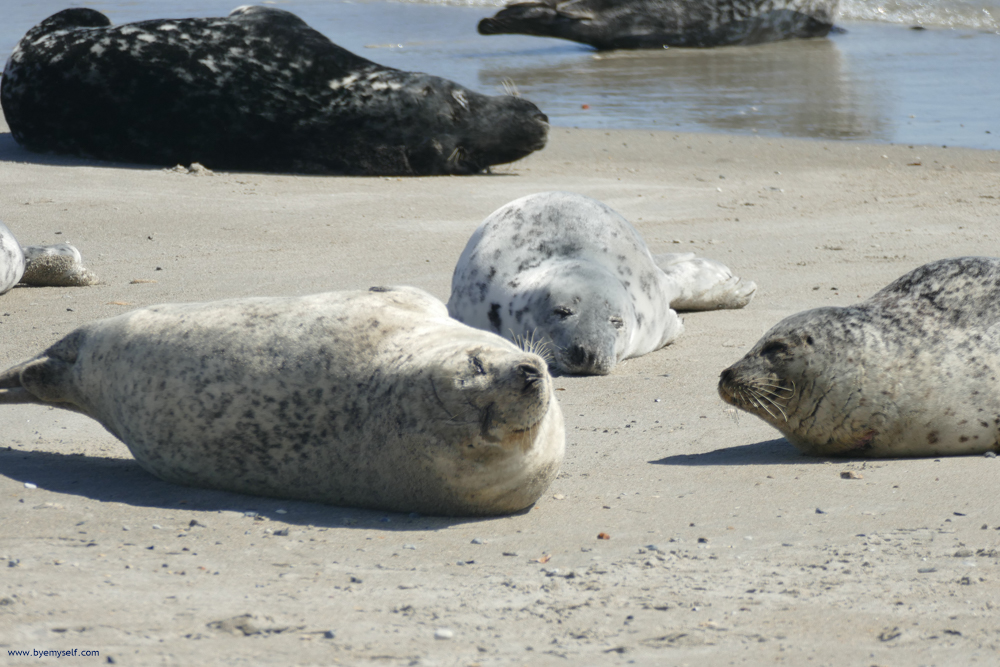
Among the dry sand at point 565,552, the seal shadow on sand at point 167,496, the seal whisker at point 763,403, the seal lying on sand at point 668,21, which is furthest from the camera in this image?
the seal lying on sand at point 668,21

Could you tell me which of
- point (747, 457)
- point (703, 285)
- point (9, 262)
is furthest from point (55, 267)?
point (747, 457)

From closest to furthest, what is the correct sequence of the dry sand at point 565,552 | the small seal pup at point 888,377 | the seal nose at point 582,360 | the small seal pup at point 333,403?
the dry sand at point 565,552, the small seal pup at point 333,403, the small seal pup at point 888,377, the seal nose at point 582,360

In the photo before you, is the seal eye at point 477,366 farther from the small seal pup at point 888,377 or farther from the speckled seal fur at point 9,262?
the speckled seal fur at point 9,262

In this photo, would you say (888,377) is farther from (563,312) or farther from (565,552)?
(563,312)

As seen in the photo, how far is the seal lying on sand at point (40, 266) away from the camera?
5742mm

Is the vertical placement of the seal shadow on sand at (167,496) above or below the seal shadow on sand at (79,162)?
below

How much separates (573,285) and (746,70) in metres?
10.7

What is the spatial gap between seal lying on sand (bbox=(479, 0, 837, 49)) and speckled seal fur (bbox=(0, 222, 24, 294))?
453 inches

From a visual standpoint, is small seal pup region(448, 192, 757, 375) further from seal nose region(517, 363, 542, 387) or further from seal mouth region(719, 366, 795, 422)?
seal nose region(517, 363, 542, 387)

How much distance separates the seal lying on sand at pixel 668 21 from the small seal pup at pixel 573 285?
11321 mm

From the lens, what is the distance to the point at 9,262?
5.73 m

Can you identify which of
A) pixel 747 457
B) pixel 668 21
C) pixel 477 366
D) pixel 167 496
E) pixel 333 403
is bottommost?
pixel 747 457

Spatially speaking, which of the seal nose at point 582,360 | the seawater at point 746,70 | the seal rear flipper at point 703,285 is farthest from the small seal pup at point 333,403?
the seawater at point 746,70

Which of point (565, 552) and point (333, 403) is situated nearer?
point (565, 552)
